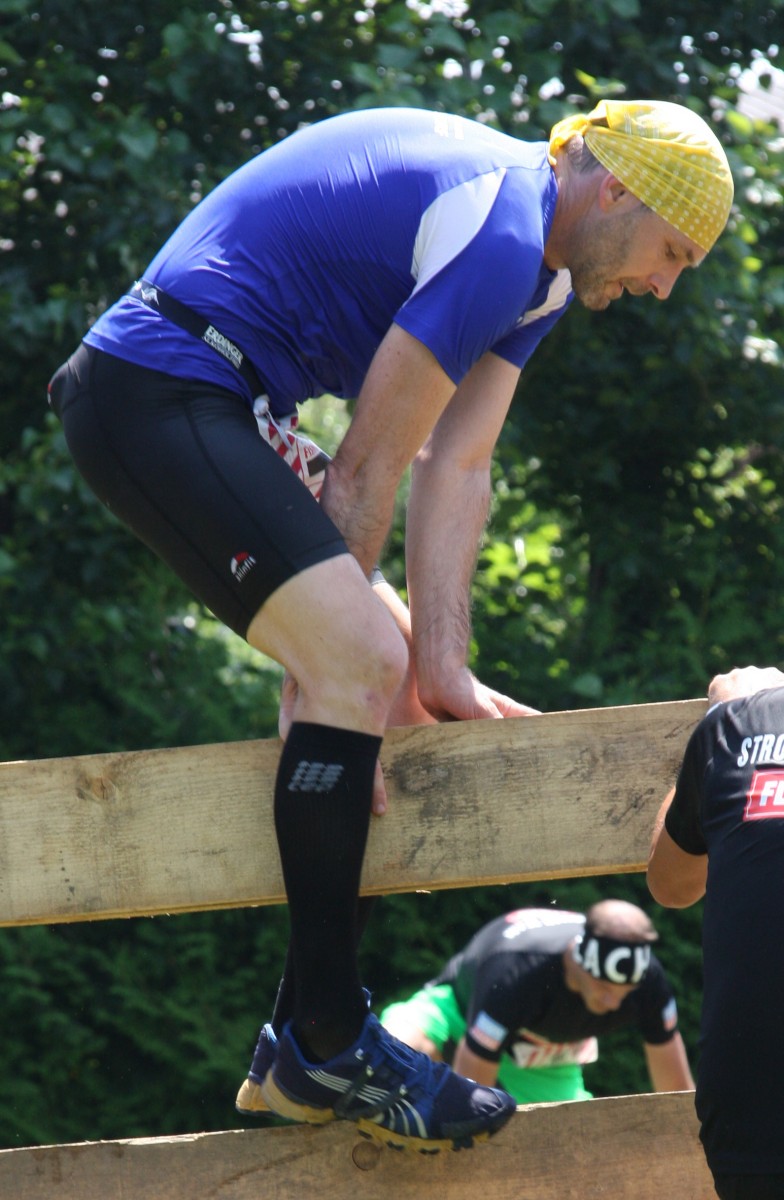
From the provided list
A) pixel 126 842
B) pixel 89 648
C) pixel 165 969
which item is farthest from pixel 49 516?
pixel 126 842

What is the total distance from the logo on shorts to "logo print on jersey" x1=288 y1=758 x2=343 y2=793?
299 mm

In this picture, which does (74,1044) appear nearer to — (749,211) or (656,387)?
(656,387)

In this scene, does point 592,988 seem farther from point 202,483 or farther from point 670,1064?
point 202,483

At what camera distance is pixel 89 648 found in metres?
6.05

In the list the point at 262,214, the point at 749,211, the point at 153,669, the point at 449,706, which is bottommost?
the point at 153,669

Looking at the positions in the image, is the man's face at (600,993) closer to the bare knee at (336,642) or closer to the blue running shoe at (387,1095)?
the blue running shoe at (387,1095)

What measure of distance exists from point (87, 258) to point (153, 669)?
1.74m

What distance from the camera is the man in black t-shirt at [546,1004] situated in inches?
198

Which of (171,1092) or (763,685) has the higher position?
(763,685)

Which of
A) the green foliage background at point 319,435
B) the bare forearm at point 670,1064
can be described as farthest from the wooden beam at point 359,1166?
the green foliage background at point 319,435

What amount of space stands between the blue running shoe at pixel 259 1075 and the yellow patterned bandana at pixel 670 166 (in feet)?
5.02

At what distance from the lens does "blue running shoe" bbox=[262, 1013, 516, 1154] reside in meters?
2.32

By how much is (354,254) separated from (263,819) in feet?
3.03

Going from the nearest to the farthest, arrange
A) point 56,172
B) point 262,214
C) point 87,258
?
point 262,214
point 87,258
point 56,172
